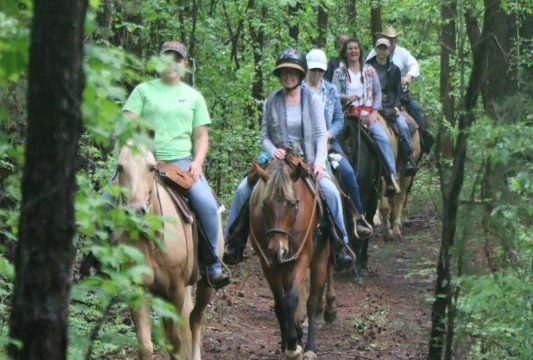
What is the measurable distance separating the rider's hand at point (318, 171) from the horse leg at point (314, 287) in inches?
32.5

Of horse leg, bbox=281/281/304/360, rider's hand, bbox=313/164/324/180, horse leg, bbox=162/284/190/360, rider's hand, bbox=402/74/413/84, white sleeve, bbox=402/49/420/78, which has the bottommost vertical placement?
horse leg, bbox=281/281/304/360

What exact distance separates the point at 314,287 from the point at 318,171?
1.19 m

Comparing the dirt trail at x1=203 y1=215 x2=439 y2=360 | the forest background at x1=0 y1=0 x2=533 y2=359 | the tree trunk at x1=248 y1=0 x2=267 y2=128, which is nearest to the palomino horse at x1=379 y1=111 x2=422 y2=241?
the dirt trail at x1=203 y1=215 x2=439 y2=360

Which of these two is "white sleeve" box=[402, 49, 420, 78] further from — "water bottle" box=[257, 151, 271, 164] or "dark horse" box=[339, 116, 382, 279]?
"water bottle" box=[257, 151, 271, 164]

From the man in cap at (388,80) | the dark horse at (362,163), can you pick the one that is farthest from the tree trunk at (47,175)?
the man in cap at (388,80)

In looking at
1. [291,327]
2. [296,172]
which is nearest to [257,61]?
[296,172]

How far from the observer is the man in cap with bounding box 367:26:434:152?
17156 millimetres

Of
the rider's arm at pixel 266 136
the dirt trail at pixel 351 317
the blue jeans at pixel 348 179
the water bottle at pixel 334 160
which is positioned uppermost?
the rider's arm at pixel 266 136

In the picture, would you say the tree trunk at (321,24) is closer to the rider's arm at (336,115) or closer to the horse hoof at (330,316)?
the rider's arm at (336,115)

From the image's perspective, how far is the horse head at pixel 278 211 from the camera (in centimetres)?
904

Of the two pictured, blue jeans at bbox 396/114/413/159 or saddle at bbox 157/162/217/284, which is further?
blue jeans at bbox 396/114/413/159

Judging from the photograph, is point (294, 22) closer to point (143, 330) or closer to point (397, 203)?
point (397, 203)

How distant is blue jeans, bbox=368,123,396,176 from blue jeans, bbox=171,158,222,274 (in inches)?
242

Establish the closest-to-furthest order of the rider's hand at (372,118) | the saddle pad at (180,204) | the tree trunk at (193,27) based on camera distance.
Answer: the saddle pad at (180,204)
the rider's hand at (372,118)
the tree trunk at (193,27)
